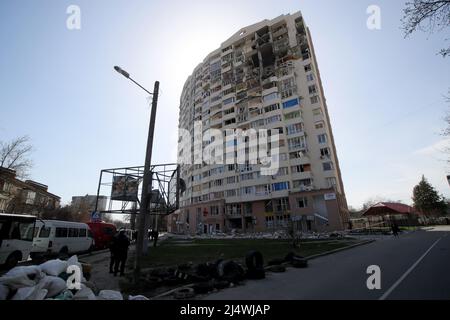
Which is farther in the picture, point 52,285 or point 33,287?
point 52,285

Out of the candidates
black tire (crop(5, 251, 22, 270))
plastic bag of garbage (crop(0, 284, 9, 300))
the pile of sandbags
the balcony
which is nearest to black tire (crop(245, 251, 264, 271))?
the pile of sandbags

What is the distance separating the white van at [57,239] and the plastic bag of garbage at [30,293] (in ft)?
37.5

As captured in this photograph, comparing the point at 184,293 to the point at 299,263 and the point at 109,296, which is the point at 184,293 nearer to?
the point at 109,296

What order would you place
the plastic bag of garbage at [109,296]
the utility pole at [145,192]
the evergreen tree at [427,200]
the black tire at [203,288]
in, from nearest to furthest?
1. the plastic bag of garbage at [109,296]
2. the black tire at [203,288]
3. the utility pole at [145,192]
4. the evergreen tree at [427,200]

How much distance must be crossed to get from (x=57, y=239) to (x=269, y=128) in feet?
139

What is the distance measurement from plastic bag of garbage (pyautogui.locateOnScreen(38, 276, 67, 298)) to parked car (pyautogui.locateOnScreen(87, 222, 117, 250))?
1911cm

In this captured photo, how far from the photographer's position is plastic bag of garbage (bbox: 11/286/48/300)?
3887 mm

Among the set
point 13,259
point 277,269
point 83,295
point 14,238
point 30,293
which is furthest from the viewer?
point 14,238

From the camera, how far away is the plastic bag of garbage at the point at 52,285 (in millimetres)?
4254

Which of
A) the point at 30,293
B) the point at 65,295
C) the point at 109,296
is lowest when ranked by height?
the point at 109,296

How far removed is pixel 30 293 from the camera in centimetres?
399

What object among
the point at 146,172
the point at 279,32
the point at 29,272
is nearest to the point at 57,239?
the point at 146,172

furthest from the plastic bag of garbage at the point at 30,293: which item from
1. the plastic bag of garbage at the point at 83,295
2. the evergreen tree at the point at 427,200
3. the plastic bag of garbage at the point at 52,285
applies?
the evergreen tree at the point at 427,200

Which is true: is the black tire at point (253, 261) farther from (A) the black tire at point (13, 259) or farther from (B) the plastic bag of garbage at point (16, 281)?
(A) the black tire at point (13, 259)
